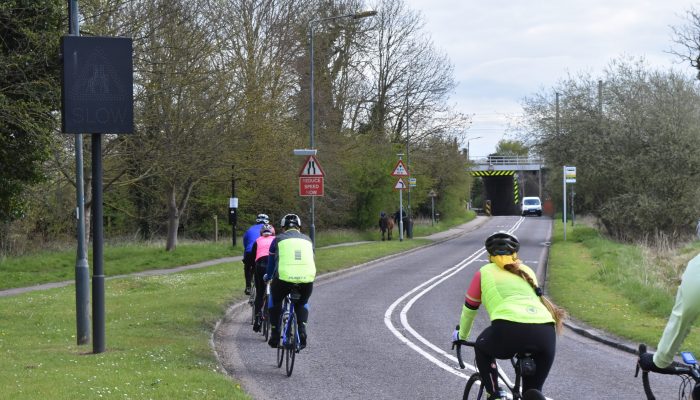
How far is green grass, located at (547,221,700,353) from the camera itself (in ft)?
45.4

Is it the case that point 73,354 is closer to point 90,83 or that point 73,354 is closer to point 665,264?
point 90,83

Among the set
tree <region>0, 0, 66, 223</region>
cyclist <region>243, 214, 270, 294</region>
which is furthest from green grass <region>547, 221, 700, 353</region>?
tree <region>0, 0, 66, 223</region>

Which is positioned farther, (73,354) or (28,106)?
(28,106)

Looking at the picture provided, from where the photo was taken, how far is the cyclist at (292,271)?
398 inches

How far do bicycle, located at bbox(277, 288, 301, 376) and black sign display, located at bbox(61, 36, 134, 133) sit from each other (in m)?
2.98

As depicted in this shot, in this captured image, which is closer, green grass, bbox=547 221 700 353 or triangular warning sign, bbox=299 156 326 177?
green grass, bbox=547 221 700 353

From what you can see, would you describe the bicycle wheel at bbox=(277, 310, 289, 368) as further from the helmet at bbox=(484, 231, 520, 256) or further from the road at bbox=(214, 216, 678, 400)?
the helmet at bbox=(484, 231, 520, 256)

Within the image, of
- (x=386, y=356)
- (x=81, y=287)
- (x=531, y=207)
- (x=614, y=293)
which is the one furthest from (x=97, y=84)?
(x=531, y=207)

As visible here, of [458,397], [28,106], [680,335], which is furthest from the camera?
[28,106]

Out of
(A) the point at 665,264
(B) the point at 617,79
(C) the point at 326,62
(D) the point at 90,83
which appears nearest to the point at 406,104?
(C) the point at 326,62

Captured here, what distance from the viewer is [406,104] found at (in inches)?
2023

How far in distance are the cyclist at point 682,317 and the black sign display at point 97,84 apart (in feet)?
26.3

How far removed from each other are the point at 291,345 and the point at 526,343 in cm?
513

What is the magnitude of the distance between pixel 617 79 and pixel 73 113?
110 feet
